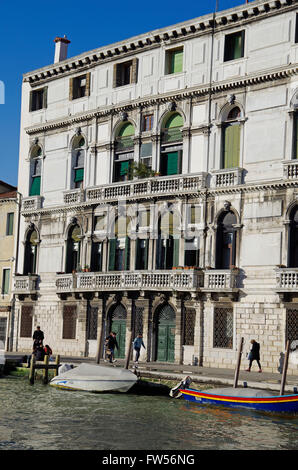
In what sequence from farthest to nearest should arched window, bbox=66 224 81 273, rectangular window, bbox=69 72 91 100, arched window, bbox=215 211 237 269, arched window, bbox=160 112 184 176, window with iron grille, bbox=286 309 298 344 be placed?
rectangular window, bbox=69 72 91 100, arched window, bbox=66 224 81 273, arched window, bbox=160 112 184 176, arched window, bbox=215 211 237 269, window with iron grille, bbox=286 309 298 344

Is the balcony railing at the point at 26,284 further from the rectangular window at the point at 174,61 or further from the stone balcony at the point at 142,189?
the rectangular window at the point at 174,61

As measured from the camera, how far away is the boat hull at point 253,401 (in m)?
22.2

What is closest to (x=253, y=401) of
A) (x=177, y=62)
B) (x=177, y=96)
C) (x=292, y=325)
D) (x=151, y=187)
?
(x=292, y=325)

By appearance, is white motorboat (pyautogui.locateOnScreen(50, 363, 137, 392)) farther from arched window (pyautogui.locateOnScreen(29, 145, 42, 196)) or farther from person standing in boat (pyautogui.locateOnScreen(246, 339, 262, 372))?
arched window (pyautogui.locateOnScreen(29, 145, 42, 196))

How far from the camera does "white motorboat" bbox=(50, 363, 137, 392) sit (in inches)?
1038

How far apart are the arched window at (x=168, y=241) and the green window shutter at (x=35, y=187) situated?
8.83 metres

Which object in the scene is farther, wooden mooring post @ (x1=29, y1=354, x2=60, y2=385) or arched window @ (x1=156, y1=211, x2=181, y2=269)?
arched window @ (x1=156, y1=211, x2=181, y2=269)

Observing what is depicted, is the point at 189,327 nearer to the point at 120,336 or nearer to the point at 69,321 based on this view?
the point at 120,336

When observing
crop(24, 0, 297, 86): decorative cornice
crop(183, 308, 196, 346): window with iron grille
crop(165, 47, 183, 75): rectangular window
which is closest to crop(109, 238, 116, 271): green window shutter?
crop(183, 308, 196, 346): window with iron grille

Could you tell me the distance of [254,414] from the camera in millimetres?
22656

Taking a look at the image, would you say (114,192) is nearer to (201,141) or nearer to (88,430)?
(201,141)

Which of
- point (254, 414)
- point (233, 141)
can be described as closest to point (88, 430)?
point (254, 414)

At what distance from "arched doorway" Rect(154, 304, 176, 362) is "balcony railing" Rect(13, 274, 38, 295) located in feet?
26.0

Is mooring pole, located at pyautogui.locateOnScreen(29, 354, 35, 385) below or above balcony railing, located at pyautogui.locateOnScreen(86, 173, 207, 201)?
below
